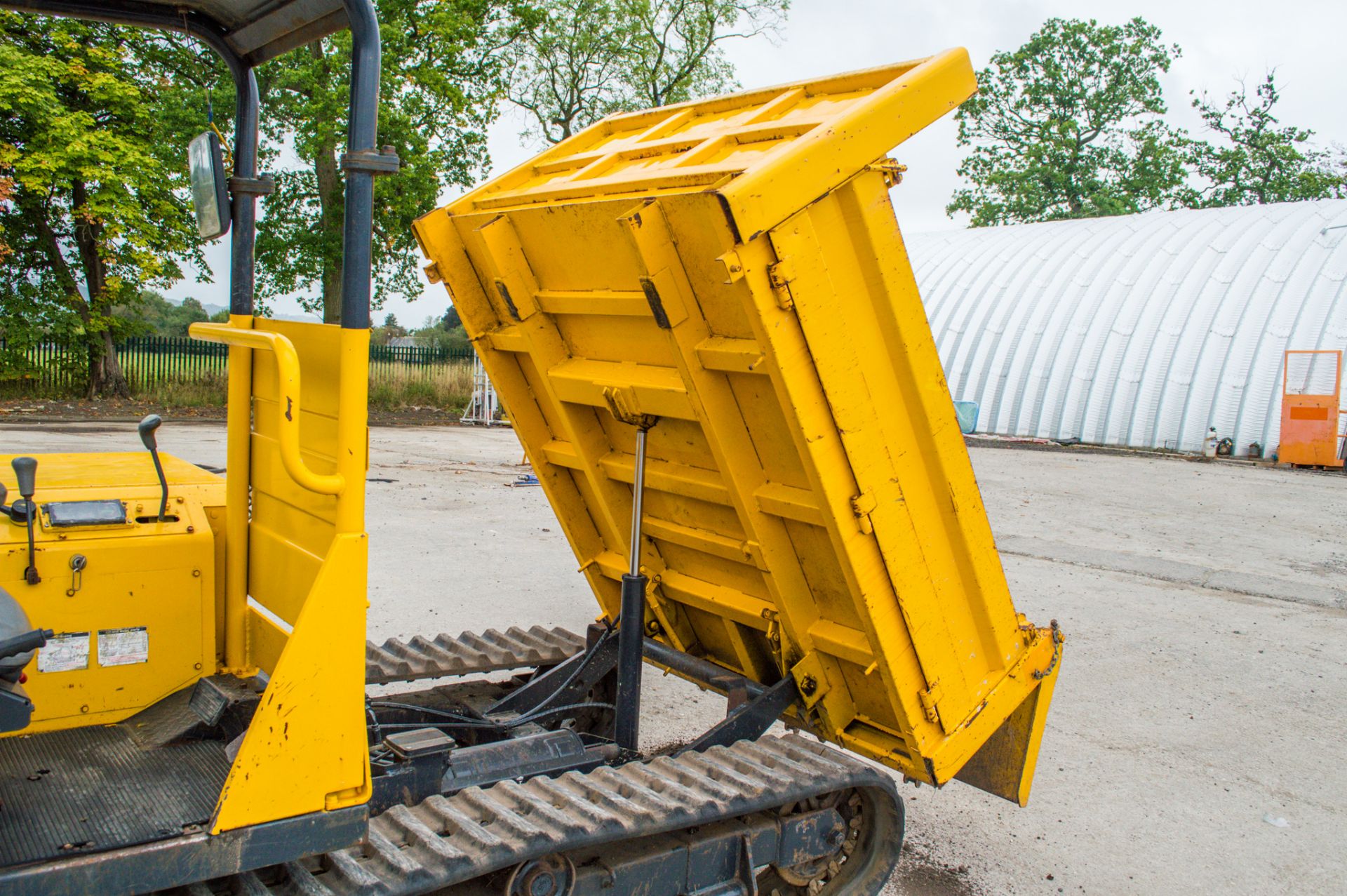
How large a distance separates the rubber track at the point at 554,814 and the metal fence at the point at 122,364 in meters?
21.5

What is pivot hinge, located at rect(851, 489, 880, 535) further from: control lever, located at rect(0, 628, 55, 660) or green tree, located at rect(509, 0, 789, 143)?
green tree, located at rect(509, 0, 789, 143)

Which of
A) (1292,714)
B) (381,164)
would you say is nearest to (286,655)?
(381,164)

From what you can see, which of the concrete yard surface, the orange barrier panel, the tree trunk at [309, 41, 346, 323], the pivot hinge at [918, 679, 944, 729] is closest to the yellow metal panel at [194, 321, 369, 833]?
the pivot hinge at [918, 679, 944, 729]

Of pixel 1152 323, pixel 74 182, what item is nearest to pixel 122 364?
pixel 74 182

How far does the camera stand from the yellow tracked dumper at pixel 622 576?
243 centimetres

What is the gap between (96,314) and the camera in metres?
23.3

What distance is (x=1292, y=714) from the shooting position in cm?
602

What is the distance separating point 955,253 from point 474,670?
2621 centimetres

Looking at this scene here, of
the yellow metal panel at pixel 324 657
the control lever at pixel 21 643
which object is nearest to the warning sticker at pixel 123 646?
the control lever at pixel 21 643

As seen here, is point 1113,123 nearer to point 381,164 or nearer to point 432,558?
point 432,558

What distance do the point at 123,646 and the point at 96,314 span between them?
23204 millimetres

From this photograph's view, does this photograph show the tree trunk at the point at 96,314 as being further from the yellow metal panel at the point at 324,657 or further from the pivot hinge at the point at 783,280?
the pivot hinge at the point at 783,280

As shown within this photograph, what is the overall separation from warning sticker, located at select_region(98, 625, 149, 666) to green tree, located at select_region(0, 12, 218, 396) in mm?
18181

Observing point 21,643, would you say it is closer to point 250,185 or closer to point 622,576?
point 250,185
